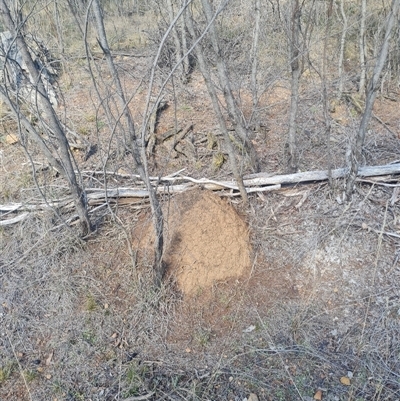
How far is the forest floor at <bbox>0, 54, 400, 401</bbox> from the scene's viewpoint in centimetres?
258

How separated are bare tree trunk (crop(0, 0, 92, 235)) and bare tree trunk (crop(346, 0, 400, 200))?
8.41ft

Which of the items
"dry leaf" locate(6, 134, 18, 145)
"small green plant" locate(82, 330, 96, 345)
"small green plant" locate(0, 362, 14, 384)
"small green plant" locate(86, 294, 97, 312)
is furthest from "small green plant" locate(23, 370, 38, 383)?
"dry leaf" locate(6, 134, 18, 145)

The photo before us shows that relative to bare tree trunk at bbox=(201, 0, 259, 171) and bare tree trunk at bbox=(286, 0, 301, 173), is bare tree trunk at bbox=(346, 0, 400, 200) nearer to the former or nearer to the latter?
bare tree trunk at bbox=(286, 0, 301, 173)

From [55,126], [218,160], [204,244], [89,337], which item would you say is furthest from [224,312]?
[55,126]

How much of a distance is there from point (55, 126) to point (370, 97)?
104 inches

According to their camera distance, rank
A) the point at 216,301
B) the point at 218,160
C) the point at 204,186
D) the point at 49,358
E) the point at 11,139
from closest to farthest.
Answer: the point at 49,358
the point at 216,301
the point at 204,186
the point at 218,160
the point at 11,139

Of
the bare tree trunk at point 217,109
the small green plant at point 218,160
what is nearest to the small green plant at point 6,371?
the bare tree trunk at point 217,109

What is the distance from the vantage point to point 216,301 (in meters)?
3.10

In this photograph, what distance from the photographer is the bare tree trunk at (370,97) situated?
2.58m

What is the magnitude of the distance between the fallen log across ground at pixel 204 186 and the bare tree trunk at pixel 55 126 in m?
0.31

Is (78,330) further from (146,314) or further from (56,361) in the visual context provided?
(146,314)

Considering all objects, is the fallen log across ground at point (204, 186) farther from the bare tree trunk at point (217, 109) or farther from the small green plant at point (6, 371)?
the small green plant at point (6, 371)

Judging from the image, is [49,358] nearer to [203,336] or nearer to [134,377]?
[134,377]

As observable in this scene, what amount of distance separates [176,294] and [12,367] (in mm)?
1435
